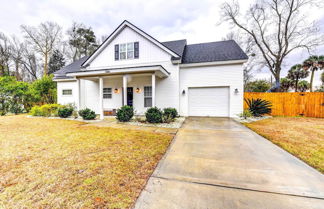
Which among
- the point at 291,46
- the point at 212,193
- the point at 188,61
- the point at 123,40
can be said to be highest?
the point at 291,46

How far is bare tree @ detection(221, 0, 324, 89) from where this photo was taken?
1258cm

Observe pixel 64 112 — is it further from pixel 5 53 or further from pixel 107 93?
pixel 5 53

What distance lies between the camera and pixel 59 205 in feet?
5.42

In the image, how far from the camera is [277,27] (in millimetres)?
13914

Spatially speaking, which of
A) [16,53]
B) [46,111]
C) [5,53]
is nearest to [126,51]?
[46,111]

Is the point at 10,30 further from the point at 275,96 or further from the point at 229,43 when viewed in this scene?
the point at 275,96

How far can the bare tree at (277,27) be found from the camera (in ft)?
41.3

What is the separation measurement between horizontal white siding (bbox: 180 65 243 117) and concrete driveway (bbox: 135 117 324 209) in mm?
5718

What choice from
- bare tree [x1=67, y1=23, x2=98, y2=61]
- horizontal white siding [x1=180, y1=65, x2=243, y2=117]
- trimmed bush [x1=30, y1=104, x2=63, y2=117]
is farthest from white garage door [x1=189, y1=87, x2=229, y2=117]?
bare tree [x1=67, y1=23, x2=98, y2=61]

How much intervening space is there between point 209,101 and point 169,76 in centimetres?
351

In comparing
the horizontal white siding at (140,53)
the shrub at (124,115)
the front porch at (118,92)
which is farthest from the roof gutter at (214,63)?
the shrub at (124,115)

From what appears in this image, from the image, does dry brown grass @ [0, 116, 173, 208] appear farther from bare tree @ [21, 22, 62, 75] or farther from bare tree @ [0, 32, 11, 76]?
bare tree @ [0, 32, 11, 76]

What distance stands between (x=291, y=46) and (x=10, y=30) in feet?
123

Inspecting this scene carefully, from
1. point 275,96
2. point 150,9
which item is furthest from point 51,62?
point 275,96
